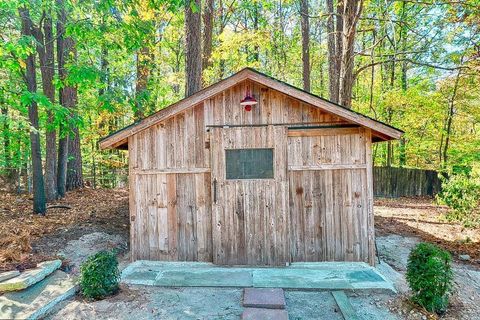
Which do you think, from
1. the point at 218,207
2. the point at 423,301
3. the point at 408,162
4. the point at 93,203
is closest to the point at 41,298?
the point at 218,207

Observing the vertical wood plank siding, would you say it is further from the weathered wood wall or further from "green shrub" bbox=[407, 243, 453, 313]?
"green shrub" bbox=[407, 243, 453, 313]

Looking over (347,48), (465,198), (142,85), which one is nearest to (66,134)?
(142,85)

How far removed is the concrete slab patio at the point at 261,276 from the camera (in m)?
4.32

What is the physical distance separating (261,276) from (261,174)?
164 centimetres

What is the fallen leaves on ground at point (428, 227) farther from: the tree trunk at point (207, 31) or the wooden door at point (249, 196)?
the tree trunk at point (207, 31)

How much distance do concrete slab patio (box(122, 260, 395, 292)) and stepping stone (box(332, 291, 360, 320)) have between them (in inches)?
6.2

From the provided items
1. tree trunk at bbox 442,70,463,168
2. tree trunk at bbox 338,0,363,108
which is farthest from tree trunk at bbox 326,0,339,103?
tree trunk at bbox 442,70,463,168

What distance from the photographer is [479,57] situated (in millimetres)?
7406

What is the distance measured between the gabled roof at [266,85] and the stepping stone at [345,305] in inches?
102

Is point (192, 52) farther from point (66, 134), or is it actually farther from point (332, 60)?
point (332, 60)

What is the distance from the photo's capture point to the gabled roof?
4.79m

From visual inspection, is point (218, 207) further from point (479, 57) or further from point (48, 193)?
point (479, 57)

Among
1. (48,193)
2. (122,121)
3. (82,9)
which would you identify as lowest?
(48,193)

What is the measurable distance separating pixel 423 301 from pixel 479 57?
22.3 feet
